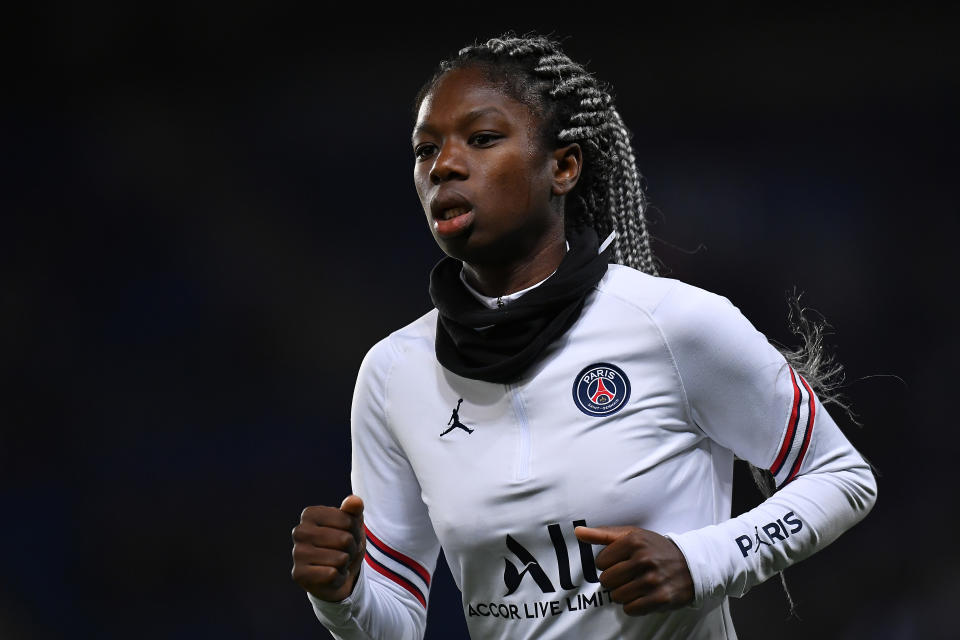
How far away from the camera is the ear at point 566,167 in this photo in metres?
1.42

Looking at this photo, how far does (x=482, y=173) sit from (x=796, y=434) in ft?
1.59

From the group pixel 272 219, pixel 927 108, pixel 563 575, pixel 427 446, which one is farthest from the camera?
pixel 272 219

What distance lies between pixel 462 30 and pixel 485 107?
177 cm

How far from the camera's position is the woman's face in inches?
52.6

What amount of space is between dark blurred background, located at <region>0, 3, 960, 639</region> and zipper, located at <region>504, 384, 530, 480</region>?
4.35 ft

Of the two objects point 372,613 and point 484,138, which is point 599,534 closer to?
point 372,613

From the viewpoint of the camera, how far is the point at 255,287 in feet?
9.63

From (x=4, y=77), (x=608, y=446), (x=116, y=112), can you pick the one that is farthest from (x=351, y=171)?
(x=608, y=446)

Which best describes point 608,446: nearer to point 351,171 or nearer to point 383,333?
point 383,333

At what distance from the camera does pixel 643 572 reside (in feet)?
3.78

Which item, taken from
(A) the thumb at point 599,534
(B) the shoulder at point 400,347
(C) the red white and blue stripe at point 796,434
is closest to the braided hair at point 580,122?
(B) the shoulder at point 400,347

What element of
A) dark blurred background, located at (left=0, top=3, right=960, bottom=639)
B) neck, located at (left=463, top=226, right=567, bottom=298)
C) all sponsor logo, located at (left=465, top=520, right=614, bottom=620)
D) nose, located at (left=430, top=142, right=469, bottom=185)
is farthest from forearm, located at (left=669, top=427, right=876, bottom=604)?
dark blurred background, located at (left=0, top=3, right=960, bottom=639)

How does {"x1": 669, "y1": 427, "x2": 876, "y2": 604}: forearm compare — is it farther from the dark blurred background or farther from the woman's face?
the dark blurred background

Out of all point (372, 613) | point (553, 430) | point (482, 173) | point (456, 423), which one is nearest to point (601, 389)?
point (553, 430)
